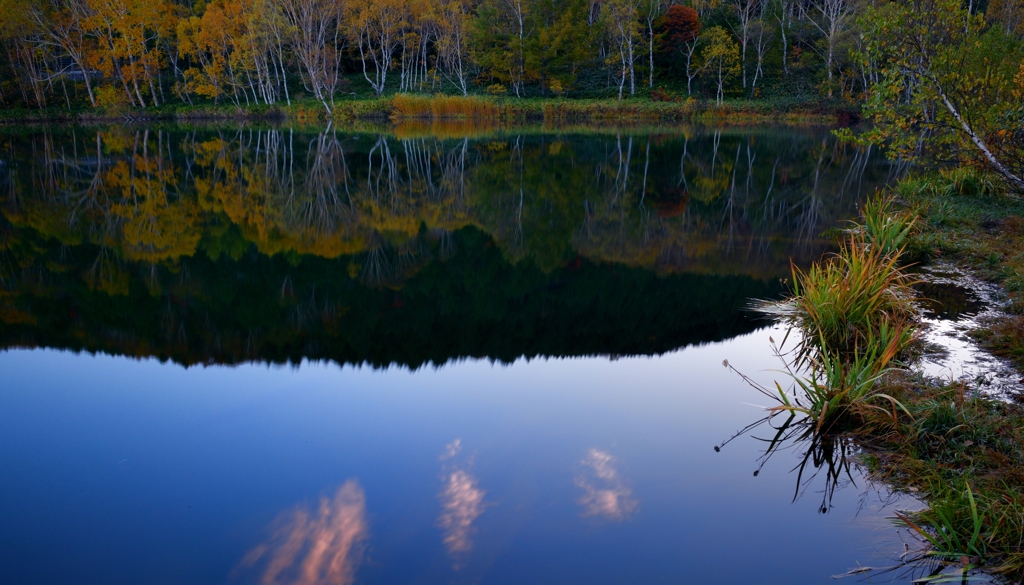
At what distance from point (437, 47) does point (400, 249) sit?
38.8 m

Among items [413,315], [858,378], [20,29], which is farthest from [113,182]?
[20,29]

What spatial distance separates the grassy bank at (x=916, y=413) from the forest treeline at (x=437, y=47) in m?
38.8

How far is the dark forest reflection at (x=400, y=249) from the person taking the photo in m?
8.09

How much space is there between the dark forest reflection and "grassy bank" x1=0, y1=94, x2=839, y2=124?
19.2 meters

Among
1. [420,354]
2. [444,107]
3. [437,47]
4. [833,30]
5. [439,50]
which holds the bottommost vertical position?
[420,354]

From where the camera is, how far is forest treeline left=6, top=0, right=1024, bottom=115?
42.3 m

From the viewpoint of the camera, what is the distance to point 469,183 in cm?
1933

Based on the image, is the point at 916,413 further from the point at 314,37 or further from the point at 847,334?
the point at 314,37

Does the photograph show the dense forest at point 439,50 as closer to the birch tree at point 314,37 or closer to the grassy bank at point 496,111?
the birch tree at point 314,37

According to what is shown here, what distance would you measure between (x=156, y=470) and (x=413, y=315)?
4154 mm

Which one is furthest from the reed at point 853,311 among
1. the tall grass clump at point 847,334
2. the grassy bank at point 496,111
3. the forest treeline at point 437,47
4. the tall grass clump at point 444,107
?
the forest treeline at point 437,47

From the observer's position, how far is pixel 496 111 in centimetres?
4347

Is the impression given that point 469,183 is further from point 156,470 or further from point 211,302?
point 156,470

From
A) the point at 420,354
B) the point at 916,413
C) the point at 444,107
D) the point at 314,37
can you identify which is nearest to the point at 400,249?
the point at 420,354
